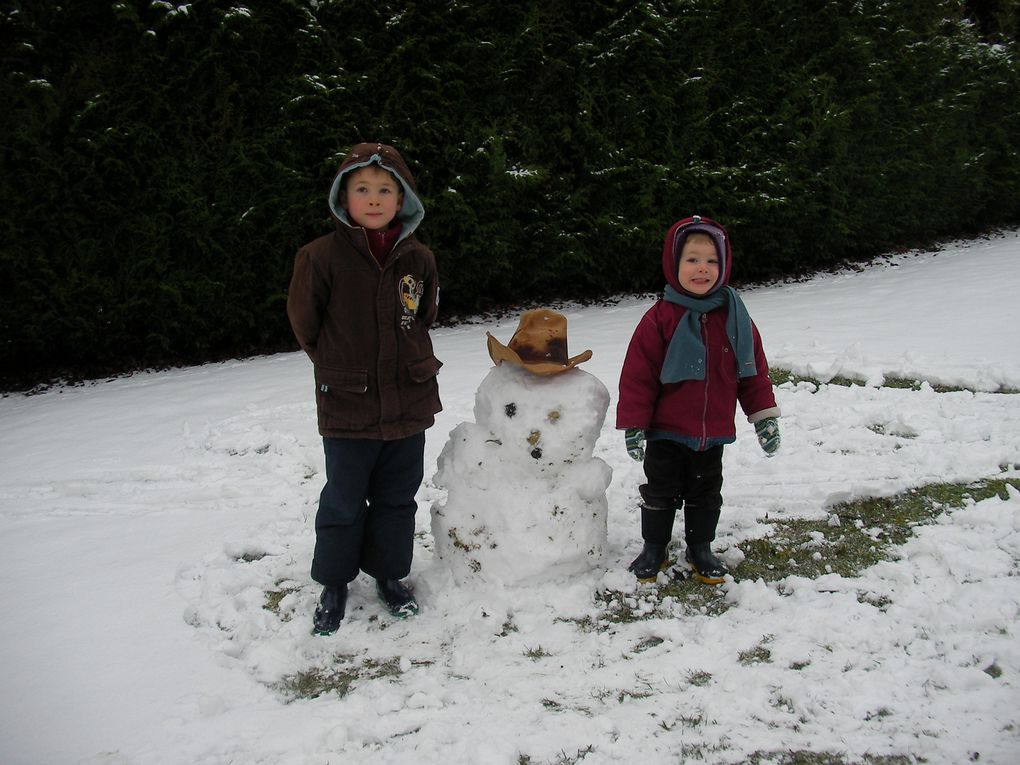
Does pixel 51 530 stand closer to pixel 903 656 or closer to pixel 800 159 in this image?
pixel 903 656

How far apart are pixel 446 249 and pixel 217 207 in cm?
214

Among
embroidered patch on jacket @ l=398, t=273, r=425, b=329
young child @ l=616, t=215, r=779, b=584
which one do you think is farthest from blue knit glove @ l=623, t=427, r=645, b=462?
embroidered patch on jacket @ l=398, t=273, r=425, b=329

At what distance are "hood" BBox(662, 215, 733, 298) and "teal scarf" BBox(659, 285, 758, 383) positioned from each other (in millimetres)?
44

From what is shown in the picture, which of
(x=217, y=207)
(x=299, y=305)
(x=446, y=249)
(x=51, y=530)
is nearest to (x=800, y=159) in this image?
(x=446, y=249)

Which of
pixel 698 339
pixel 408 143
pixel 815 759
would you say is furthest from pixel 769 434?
pixel 408 143

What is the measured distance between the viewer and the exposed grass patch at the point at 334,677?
251 cm

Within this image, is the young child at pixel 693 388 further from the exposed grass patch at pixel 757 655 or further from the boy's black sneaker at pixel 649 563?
the exposed grass patch at pixel 757 655

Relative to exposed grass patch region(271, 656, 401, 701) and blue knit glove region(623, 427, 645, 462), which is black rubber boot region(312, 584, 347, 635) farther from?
blue knit glove region(623, 427, 645, 462)

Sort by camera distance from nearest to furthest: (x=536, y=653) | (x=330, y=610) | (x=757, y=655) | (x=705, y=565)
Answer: (x=757, y=655), (x=536, y=653), (x=330, y=610), (x=705, y=565)

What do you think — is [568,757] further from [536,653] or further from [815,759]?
[815,759]

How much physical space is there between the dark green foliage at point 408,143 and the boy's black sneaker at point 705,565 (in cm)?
476

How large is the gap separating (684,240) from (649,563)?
139 cm

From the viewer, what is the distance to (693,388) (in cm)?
305

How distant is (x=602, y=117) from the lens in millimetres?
7984
